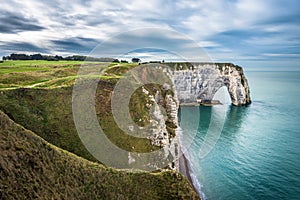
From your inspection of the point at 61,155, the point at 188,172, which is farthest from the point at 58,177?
the point at 188,172

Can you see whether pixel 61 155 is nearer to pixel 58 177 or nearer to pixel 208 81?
pixel 58 177

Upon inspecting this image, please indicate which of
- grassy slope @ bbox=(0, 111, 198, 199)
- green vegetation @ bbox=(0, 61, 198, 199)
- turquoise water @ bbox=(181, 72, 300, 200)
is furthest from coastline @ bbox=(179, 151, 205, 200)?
grassy slope @ bbox=(0, 111, 198, 199)

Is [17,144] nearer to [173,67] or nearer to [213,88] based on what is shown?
[173,67]

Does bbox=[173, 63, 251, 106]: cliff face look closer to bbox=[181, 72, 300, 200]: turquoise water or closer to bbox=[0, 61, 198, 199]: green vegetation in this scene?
bbox=[181, 72, 300, 200]: turquoise water

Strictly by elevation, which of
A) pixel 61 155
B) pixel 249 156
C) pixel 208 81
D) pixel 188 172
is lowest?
pixel 188 172

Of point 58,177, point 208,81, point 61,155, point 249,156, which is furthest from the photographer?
point 208,81

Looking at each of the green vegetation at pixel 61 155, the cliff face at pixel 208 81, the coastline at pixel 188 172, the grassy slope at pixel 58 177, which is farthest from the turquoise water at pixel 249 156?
the cliff face at pixel 208 81

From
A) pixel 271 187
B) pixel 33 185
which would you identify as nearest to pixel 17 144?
pixel 33 185
